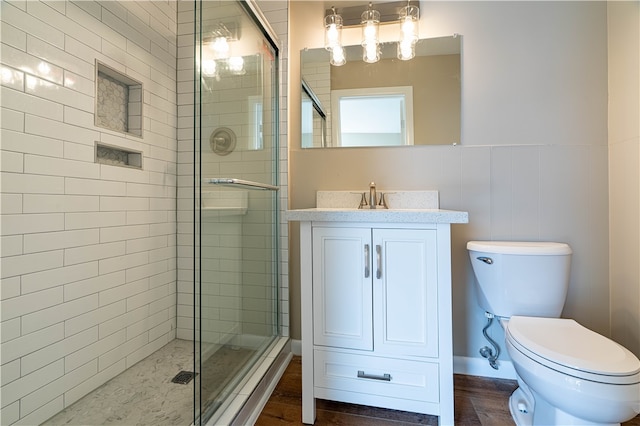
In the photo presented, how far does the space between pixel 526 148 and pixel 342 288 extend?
1314mm

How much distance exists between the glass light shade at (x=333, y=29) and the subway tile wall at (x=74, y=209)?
114cm

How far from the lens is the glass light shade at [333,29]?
1.72 metres

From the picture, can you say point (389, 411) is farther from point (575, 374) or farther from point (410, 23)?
point (410, 23)

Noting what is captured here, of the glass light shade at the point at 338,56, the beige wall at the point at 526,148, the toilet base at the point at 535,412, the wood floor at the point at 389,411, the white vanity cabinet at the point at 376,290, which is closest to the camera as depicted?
the toilet base at the point at 535,412

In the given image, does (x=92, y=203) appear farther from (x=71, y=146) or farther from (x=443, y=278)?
(x=443, y=278)

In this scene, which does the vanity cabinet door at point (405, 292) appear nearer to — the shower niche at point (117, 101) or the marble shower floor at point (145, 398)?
the marble shower floor at point (145, 398)

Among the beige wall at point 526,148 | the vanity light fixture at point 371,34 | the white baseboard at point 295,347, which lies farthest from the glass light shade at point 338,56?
the white baseboard at point 295,347

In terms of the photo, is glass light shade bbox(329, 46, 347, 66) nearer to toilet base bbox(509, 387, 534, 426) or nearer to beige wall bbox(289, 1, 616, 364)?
beige wall bbox(289, 1, 616, 364)

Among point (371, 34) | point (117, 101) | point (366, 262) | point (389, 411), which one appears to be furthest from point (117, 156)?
point (389, 411)

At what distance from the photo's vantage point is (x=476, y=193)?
5.23 ft

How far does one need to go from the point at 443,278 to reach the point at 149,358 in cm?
183

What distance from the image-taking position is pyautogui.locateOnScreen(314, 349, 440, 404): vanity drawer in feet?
3.69

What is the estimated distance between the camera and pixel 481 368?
5.17ft

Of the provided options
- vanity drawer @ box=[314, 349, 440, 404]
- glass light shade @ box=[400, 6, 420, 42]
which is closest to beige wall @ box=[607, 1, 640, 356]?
glass light shade @ box=[400, 6, 420, 42]
